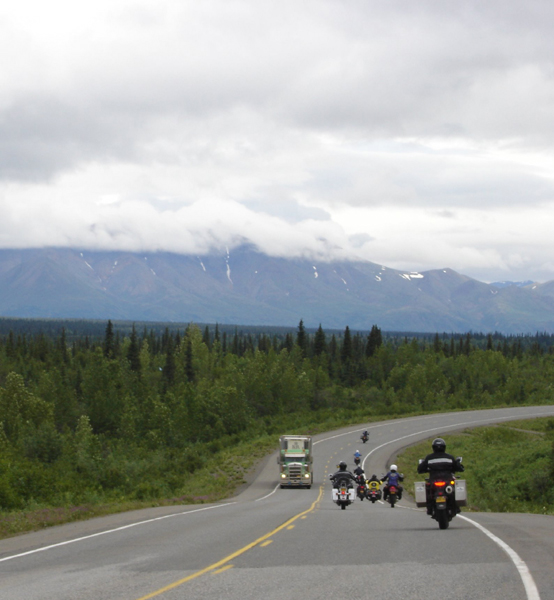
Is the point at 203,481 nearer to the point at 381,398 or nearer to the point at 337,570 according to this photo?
the point at 337,570

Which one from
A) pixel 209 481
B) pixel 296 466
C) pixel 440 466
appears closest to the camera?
pixel 440 466

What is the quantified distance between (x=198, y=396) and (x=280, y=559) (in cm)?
8833

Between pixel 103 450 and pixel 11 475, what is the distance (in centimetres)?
6735

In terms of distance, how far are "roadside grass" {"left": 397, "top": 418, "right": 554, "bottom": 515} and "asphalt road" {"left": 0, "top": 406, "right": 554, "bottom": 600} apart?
50.7ft

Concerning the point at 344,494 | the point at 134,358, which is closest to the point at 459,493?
the point at 344,494

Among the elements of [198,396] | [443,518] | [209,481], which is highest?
[443,518]

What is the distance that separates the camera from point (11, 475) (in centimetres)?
2891

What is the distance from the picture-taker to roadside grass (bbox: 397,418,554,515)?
3856 cm

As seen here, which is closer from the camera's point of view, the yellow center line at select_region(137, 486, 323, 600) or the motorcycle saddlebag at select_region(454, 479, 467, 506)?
the yellow center line at select_region(137, 486, 323, 600)

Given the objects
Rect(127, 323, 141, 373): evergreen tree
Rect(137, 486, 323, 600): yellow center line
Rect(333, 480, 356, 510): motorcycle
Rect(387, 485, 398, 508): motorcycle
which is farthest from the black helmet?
Rect(127, 323, 141, 373): evergreen tree

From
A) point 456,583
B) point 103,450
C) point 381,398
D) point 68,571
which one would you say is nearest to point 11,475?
point 68,571

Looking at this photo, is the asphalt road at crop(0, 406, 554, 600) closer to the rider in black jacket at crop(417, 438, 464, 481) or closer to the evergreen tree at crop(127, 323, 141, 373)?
the rider in black jacket at crop(417, 438, 464, 481)

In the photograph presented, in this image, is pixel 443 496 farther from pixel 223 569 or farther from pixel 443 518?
pixel 223 569

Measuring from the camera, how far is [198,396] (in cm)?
9912
